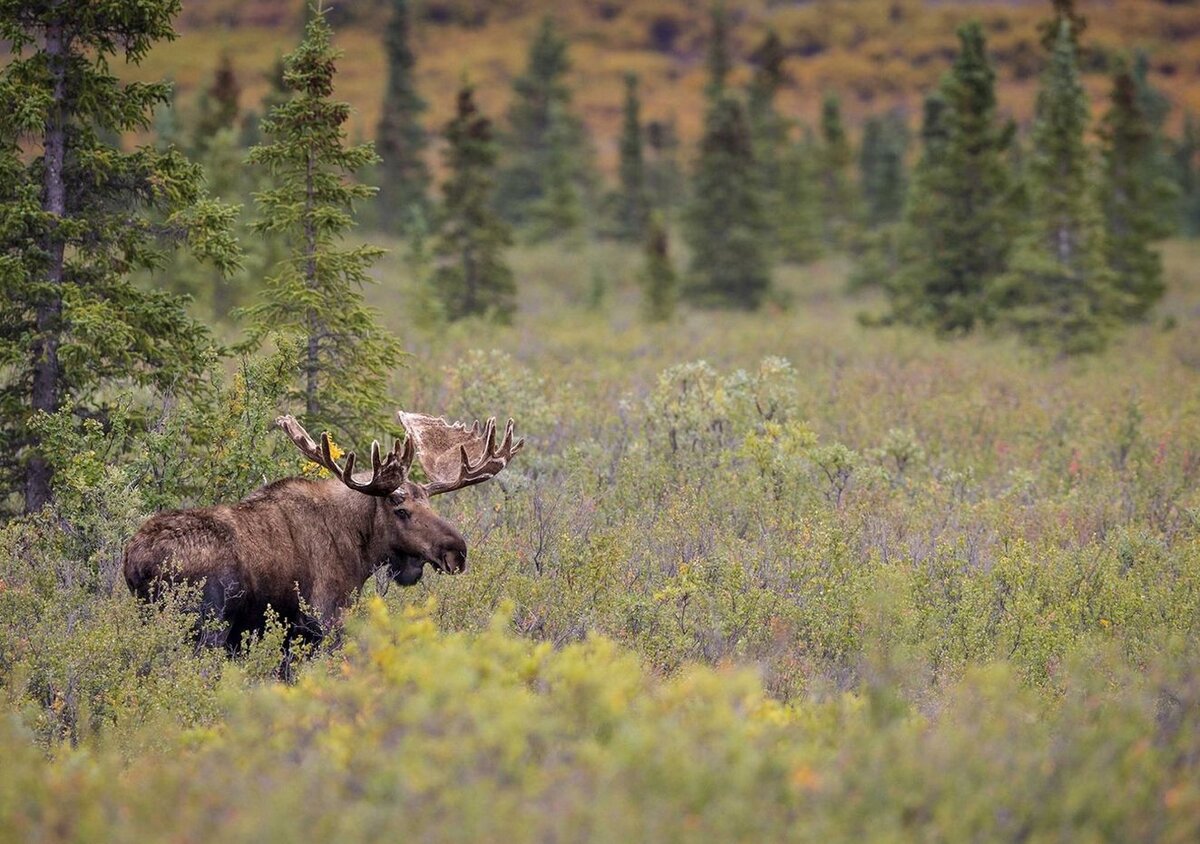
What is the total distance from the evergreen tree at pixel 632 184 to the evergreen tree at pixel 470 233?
20082 millimetres

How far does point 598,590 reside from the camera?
31.1 ft

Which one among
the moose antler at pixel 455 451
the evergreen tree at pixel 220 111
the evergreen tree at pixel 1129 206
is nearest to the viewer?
the moose antler at pixel 455 451

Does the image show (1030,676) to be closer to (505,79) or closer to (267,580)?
(267,580)

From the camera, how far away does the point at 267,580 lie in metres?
8.32

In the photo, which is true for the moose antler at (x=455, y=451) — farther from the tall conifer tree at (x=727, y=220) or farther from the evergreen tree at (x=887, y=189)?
the evergreen tree at (x=887, y=189)

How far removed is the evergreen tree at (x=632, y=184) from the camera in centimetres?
5150

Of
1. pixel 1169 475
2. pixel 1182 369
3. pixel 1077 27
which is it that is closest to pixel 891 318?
pixel 1182 369

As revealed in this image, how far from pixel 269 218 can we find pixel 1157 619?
30.4ft

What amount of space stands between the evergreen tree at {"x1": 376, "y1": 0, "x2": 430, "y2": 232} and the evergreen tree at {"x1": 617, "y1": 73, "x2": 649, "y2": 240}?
902 cm

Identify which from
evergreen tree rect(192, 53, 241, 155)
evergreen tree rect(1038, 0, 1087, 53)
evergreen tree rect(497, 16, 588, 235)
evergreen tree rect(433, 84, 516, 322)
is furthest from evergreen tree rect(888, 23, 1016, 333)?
evergreen tree rect(497, 16, 588, 235)

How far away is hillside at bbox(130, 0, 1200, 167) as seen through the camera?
112m

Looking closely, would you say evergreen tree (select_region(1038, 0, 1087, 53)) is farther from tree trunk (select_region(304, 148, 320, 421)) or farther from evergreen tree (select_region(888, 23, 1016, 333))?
tree trunk (select_region(304, 148, 320, 421))

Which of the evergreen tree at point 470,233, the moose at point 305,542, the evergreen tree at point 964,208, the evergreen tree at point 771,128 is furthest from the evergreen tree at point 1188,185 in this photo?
the moose at point 305,542

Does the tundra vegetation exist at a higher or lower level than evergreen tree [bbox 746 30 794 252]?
lower
